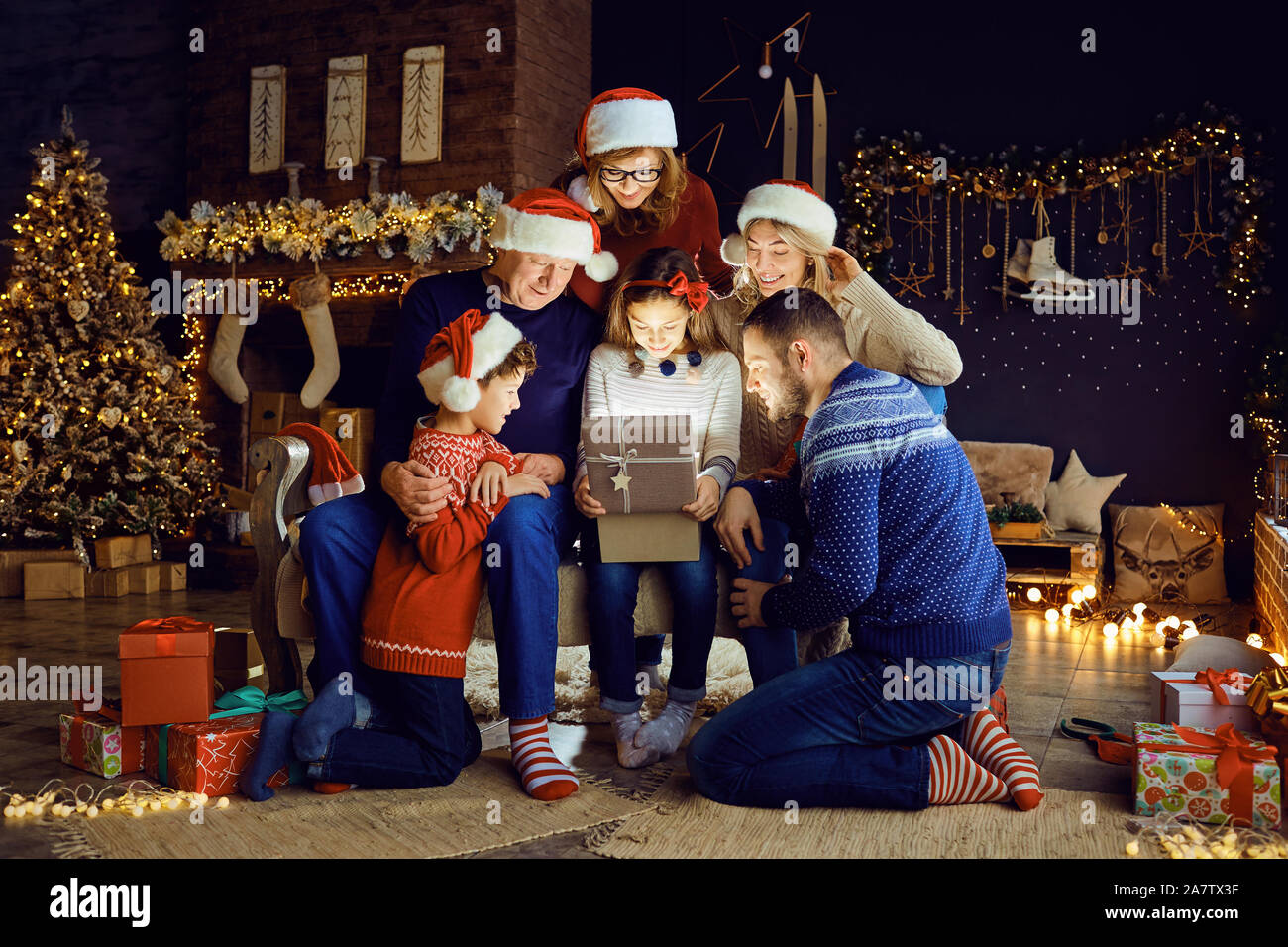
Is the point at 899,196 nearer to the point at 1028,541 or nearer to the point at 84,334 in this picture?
the point at 1028,541

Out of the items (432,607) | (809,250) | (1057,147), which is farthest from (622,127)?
(1057,147)

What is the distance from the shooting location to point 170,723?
2512 mm

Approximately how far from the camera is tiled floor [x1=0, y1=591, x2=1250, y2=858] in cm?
259

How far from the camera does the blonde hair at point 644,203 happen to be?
313 centimetres

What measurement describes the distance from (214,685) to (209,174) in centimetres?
503

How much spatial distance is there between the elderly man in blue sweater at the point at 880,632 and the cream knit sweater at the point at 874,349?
509 millimetres

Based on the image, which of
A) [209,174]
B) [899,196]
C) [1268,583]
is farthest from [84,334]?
[1268,583]

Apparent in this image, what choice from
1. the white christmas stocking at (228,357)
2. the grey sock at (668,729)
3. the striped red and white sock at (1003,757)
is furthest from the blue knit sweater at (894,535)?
the white christmas stocking at (228,357)

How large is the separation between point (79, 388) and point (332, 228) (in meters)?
1.59

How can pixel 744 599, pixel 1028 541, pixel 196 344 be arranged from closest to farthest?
pixel 744 599 < pixel 1028 541 < pixel 196 344

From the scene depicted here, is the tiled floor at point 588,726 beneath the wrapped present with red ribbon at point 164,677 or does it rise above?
beneath

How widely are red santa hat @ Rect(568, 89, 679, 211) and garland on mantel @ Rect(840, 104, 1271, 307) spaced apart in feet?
10.4

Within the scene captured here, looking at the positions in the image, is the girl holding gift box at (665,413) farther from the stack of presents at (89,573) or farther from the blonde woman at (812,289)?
the stack of presents at (89,573)
